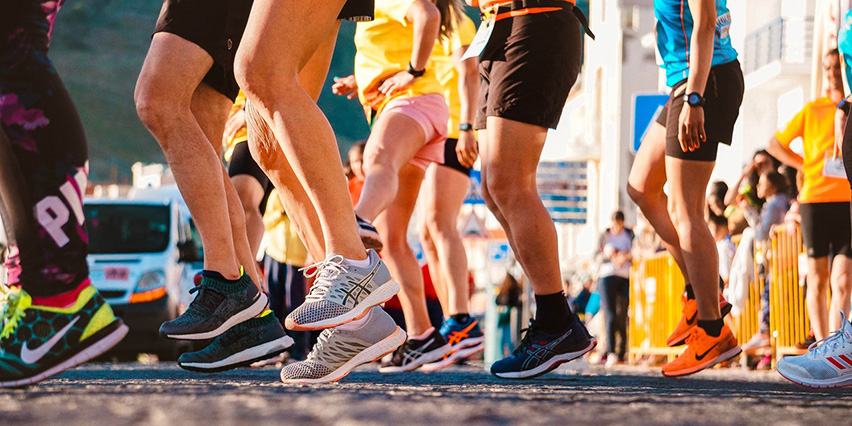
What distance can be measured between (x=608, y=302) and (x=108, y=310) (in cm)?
1017

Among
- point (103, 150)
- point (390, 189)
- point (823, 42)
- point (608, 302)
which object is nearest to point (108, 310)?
point (390, 189)

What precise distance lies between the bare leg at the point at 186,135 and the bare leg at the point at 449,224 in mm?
2514

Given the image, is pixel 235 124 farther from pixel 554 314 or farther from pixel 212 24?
pixel 554 314

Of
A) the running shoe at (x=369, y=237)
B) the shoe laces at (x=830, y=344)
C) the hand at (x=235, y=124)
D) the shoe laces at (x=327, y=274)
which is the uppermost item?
the hand at (x=235, y=124)

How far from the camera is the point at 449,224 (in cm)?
Answer: 670

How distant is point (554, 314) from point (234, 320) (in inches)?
49.2

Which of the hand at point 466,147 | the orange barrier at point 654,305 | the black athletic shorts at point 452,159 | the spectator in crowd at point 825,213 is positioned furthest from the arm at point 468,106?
the orange barrier at point 654,305

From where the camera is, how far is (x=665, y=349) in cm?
1167

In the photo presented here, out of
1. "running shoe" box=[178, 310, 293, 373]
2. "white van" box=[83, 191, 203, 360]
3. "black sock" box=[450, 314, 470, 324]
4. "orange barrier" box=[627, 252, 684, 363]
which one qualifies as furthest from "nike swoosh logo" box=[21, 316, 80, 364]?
"orange barrier" box=[627, 252, 684, 363]

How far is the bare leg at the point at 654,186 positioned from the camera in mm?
5461

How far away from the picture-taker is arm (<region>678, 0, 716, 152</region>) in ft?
16.7

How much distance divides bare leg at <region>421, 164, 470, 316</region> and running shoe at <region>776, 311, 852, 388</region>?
8.71ft

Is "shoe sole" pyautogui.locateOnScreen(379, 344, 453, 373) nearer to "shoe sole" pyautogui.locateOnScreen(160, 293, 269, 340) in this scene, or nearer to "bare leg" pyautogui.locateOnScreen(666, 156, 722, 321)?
"bare leg" pyautogui.locateOnScreen(666, 156, 722, 321)

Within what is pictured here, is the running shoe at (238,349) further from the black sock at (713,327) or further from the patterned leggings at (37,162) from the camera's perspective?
the black sock at (713,327)
